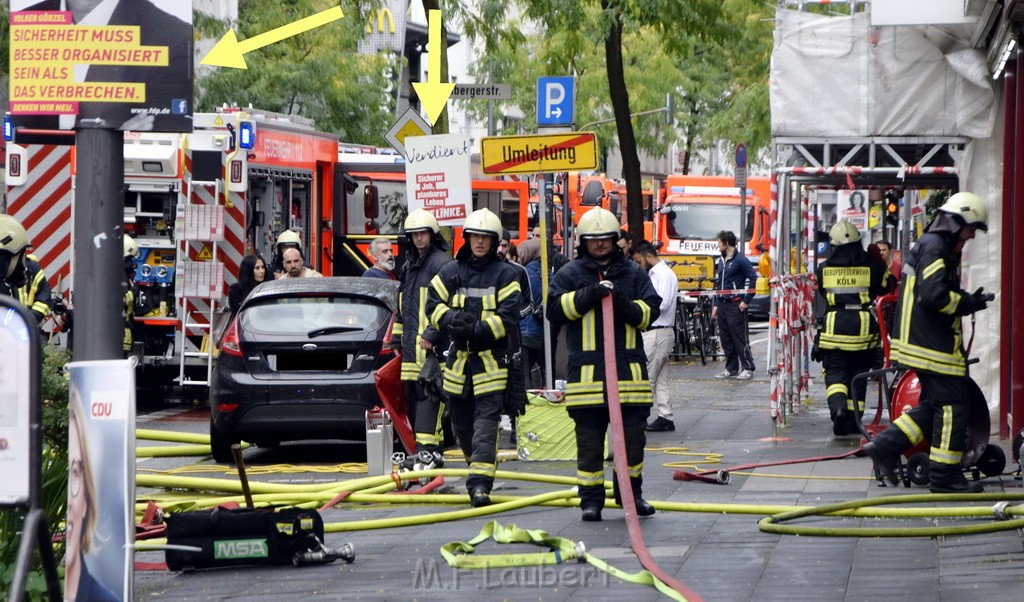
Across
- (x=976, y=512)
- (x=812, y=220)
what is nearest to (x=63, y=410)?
(x=976, y=512)

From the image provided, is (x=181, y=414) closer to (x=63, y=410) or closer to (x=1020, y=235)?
(x=1020, y=235)

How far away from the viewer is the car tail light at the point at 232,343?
41.3ft

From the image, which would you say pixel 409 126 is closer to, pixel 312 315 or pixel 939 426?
pixel 312 315

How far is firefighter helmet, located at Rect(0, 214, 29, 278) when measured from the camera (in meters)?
11.1

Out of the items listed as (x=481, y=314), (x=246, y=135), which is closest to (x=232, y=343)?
(x=481, y=314)

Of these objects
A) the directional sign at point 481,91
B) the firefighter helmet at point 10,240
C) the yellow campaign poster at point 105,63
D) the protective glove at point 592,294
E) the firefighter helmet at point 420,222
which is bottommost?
the protective glove at point 592,294

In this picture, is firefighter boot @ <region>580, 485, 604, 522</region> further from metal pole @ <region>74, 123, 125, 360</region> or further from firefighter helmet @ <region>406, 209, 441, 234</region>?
metal pole @ <region>74, 123, 125, 360</region>

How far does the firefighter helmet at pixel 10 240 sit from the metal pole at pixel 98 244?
16.1ft

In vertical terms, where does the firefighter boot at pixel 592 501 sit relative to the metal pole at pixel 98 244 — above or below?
below

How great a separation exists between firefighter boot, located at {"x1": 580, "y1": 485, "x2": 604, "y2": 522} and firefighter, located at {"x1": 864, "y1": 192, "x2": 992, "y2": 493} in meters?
2.05

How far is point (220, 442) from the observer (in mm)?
12445

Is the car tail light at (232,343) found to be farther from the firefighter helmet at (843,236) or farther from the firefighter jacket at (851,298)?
the firefighter helmet at (843,236)

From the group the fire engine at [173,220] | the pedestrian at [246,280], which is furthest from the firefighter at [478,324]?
the fire engine at [173,220]

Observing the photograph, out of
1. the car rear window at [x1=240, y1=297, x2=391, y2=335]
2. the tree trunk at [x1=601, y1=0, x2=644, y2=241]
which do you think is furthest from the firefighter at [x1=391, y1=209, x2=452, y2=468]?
the tree trunk at [x1=601, y1=0, x2=644, y2=241]
